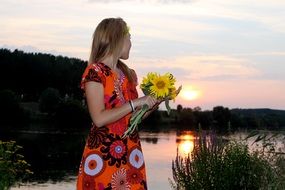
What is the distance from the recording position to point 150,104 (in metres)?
4.35

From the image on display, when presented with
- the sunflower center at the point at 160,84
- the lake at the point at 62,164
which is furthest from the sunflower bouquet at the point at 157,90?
the lake at the point at 62,164

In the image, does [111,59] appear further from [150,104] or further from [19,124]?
[19,124]

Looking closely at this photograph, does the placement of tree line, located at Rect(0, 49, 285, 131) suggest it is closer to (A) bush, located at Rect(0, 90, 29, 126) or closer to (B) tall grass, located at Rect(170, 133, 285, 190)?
(A) bush, located at Rect(0, 90, 29, 126)

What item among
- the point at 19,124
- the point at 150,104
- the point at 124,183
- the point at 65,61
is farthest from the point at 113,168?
the point at 65,61

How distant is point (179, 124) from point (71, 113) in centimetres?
2616

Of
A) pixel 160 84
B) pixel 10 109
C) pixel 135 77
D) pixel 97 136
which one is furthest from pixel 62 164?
pixel 10 109

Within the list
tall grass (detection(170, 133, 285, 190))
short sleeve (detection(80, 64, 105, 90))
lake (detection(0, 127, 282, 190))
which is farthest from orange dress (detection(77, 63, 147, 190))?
lake (detection(0, 127, 282, 190))

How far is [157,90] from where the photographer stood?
4371mm

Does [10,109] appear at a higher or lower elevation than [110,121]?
higher

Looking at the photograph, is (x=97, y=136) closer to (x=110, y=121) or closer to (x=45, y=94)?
(x=110, y=121)

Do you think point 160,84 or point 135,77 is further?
point 135,77

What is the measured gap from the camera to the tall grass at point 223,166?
878 centimetres

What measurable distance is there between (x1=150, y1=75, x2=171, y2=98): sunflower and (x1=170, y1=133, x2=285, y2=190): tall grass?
175 inches

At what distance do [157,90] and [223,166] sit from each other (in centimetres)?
476
